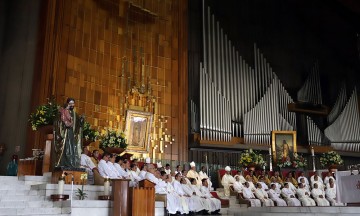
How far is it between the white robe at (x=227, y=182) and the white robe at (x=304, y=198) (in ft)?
6.53

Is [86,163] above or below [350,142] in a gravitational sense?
below

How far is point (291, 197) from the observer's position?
12.2 meters

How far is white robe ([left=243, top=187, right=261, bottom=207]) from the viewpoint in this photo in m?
11.3

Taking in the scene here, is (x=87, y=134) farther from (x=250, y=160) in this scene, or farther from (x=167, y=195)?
(x=250, y=160)

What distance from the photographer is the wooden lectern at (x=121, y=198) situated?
Answer: 6961 millimetres

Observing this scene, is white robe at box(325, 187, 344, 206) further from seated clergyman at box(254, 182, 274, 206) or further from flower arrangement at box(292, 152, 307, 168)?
seated clergyman at box(254, 182, 274, 206)

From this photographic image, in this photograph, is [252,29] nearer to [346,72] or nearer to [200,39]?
[200,39]

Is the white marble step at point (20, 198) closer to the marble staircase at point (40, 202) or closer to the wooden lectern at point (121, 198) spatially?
the marble staircase at point (40, 202)

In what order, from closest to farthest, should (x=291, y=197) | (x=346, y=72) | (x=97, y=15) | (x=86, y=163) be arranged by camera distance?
(x=86, y=163) → (x=291, y=197) → (x=97, y=15) → (x=346, y=72)

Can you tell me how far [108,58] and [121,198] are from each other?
691 cm

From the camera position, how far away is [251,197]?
1167cm

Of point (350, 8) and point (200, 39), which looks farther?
point (350, 8)

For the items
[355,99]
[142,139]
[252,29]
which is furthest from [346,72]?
[142,139]

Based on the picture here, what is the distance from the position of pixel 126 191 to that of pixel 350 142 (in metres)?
12.6
